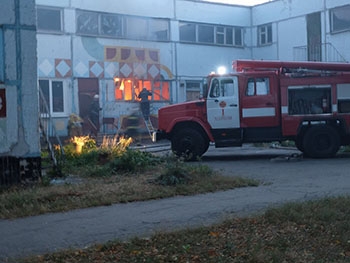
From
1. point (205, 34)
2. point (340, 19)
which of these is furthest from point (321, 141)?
point (205, 34)

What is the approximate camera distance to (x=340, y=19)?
2797 centimetres

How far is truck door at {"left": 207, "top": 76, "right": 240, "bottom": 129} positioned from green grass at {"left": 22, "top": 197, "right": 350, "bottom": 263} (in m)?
8.59

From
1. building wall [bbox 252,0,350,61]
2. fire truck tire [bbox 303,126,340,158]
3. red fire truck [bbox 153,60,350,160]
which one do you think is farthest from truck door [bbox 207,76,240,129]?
building wall [bbox 252,0,350,61]

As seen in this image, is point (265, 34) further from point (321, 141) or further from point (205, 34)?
point (321, 141)

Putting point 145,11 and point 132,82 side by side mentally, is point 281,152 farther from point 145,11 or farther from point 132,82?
point 145,11

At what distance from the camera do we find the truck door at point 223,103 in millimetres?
16609

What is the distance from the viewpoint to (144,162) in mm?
13617

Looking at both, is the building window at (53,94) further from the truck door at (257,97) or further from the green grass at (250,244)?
the green grass at (250,244)

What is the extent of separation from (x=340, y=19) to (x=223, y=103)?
1440 centimetres

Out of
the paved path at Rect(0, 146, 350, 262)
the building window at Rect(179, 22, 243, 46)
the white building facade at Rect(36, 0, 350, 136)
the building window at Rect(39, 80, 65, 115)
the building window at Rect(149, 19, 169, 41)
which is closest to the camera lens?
the paved path at Rect(0, 146, 350, 262)

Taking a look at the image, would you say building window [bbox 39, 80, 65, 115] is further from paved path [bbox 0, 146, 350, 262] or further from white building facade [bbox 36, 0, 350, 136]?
paved path [bbox 0, 146, 350, 262]

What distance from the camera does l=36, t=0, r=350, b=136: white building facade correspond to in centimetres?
2478

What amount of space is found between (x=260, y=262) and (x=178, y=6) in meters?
24.7

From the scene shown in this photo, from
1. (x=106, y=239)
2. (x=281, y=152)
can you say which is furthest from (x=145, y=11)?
(x=106, y=239)
